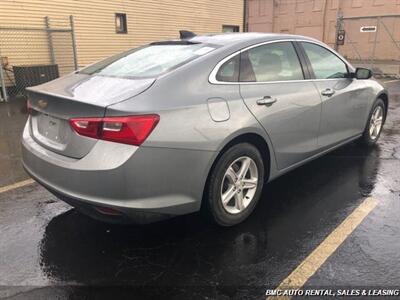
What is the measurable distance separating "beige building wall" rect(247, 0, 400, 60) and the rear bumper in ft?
66.1

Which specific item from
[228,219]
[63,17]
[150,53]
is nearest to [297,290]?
[228,219]

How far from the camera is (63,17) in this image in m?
13.1

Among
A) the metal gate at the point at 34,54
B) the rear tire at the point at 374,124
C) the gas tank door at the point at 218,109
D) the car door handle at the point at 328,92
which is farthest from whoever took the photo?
the metal gate at the point at 34,54

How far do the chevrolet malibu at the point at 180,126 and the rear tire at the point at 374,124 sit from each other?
4.71ft

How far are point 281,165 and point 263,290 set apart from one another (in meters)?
1.48

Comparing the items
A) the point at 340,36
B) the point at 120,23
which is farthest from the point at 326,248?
the point at 340,36

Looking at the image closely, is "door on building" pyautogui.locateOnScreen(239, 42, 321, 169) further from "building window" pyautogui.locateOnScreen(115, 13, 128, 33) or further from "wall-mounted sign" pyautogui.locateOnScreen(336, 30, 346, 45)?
"wall-mounted sign" pyautogui.locateOnScreen(336, 30, 346, 45)

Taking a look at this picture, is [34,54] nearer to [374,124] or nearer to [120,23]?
[120,23]

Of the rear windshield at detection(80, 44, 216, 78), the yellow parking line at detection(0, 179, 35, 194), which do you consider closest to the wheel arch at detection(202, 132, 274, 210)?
the rear windshield at detection(80, 44, 216, 78)

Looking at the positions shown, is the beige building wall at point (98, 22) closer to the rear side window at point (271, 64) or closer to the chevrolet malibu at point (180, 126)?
the chevrolet malibu at point (180, 126)

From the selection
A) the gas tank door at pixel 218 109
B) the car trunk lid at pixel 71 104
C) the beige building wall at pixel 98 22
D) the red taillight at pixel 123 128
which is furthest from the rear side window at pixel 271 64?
the beige building wall at pixel 98 22

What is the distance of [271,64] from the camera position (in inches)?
150

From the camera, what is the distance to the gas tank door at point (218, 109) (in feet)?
10.1

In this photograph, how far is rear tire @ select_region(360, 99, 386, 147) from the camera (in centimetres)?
550
